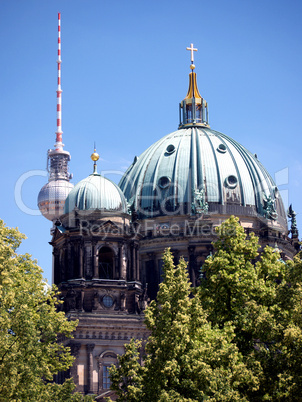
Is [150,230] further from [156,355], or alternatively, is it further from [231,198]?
[156,355]

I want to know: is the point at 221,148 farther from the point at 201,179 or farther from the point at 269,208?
the point at 269,208

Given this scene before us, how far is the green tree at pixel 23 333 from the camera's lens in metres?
53.6

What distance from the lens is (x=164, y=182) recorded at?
105 m

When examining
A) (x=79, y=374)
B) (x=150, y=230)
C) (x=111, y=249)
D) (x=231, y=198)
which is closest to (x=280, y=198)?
(x=231, y=198)

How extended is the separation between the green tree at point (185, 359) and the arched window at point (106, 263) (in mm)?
35016

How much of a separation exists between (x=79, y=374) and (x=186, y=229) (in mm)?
21195

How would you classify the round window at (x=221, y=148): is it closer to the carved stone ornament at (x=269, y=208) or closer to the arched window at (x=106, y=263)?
the carved stone ornament at (x=269, y=208)

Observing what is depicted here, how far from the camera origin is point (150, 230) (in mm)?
102188

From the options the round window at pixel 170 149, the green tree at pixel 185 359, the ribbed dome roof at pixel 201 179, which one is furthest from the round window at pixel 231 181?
the green tree at pixel 185 359

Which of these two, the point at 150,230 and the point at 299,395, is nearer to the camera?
the point at 299,395

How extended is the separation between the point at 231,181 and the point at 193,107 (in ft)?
45.5

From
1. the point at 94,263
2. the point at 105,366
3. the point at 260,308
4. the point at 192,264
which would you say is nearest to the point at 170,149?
the point at 192,264

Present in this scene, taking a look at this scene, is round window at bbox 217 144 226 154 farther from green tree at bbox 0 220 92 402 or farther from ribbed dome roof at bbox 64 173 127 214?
green tree at bbox 0 220 92 402

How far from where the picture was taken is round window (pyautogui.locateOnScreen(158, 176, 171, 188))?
10462 cm
